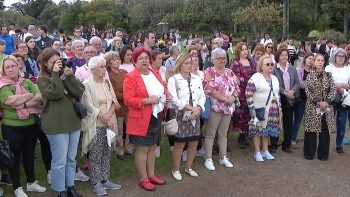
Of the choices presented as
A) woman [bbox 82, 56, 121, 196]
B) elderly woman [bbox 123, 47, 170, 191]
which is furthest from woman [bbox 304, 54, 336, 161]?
woman [bbox 82, 56, 121, 196]

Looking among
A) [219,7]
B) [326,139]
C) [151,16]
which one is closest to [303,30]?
[219,7]

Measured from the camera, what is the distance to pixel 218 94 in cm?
531

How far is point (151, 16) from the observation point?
6050cm

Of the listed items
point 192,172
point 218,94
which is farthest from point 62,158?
point 218,94

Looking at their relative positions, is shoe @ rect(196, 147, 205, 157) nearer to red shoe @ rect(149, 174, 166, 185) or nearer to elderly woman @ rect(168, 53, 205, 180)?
elderly woman @ rect(168, 53, 205, 180)

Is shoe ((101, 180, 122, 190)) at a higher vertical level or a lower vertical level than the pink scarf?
lower

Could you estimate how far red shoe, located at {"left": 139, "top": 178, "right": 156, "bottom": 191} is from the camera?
4693 millimetres

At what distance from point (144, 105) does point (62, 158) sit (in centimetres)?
121

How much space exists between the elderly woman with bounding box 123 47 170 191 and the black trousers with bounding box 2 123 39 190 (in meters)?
1.25

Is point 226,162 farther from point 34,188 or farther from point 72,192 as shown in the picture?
point 34,188

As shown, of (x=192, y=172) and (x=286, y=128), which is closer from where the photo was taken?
(x=192, y=172)

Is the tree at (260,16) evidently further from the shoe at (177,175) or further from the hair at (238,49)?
the shoe at (177,175)

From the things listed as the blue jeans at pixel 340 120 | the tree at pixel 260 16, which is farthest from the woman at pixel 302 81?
the tree at pixel 260 16

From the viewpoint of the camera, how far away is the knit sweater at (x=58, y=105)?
3.85 m
